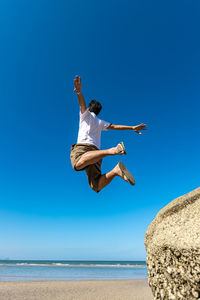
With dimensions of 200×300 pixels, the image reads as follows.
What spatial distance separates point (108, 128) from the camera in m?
5.47

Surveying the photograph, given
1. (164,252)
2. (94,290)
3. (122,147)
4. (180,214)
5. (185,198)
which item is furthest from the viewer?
(94,290)

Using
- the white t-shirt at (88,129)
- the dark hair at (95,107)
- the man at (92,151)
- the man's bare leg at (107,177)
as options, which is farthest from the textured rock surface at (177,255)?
the dark hair at (95,107)

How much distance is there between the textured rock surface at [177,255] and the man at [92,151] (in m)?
1.21

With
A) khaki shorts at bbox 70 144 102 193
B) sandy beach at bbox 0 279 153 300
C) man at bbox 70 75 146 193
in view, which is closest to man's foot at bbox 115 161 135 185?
man at bbox 70 75 146 193

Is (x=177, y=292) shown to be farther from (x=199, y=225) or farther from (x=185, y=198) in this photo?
(x=185, y=198)

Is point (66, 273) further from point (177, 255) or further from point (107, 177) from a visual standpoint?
point (177, 255)

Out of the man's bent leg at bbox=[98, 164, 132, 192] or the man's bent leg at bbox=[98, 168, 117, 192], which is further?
the man's bent leg at bbox=[98, 168, 117, 192]

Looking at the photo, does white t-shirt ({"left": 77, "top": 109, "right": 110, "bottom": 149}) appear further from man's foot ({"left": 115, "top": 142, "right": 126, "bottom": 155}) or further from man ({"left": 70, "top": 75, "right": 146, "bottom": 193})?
man's foot ({"left": 115, "top": 142, "right": 126, "bottom": 155})

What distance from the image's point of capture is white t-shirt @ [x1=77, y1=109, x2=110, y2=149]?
4891 millimetres

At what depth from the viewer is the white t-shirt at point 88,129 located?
4891mm

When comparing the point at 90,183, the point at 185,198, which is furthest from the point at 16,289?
the point at 185,198

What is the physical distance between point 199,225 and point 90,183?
2531 millimetres

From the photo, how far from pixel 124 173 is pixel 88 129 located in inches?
53.1

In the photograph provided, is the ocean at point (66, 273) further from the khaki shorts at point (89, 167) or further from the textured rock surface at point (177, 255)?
the textured rock surface at point (177, 255)
